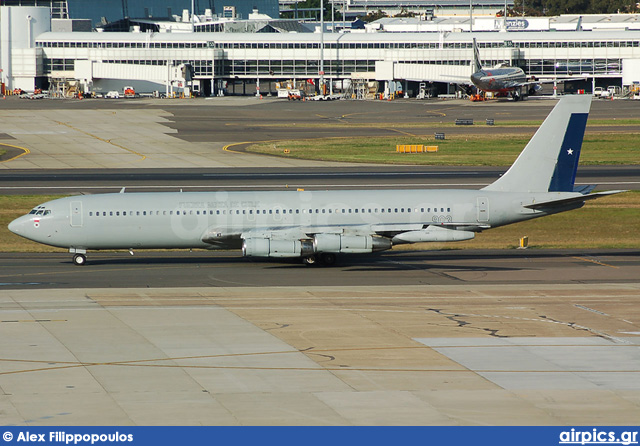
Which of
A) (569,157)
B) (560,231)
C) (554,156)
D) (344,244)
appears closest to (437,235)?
(344,244)

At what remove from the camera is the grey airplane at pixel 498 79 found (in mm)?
175750

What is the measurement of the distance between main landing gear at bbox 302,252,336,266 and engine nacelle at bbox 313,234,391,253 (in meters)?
2.19

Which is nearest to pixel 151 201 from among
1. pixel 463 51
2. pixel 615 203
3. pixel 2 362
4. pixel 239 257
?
pixel 239 257

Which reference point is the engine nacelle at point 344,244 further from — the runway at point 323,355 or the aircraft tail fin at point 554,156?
the aircraft tail fin at point 554,156

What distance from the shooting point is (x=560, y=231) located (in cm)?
6181

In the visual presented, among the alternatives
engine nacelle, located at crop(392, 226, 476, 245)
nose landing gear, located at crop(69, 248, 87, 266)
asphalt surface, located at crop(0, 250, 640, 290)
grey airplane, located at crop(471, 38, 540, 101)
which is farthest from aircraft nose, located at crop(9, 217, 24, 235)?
grey airplane, located at crop(471, 38, 540, 101)

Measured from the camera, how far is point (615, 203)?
6931 centimetres

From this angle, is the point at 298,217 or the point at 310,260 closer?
the point at 298,217

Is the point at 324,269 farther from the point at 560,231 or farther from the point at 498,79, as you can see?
the point at 498,79

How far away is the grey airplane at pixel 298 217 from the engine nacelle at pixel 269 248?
5 cm

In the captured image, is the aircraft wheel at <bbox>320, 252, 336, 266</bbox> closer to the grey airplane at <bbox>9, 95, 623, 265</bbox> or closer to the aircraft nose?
the grey airplane at <bbox>9, 95, 623, 265</bbox>

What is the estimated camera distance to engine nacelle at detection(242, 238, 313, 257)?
48.7 metres

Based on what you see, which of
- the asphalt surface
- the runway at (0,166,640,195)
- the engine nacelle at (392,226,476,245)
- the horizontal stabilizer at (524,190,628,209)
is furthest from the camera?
the runway at (0,166,640,195)

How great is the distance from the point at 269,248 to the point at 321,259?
14.0 ft
